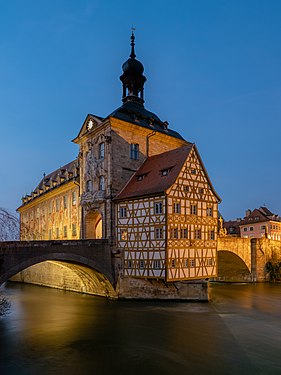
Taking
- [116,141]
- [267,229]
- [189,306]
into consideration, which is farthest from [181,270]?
[267,229]

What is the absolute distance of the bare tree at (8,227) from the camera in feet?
34.4

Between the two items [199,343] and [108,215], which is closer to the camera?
[199,343]

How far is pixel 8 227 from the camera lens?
10.6 meters

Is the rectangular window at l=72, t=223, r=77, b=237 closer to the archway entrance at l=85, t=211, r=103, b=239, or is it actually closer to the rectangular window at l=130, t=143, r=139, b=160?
the archway entrance at l=85, t=211, r=103, b=239

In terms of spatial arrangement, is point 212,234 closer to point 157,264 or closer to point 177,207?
point 177,207

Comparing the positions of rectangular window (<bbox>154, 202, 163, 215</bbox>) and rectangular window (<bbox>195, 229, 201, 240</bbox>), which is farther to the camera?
rectangular window (<bbox>195, 229, 201, 240</bbox>)

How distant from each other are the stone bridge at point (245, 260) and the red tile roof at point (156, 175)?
1465cm

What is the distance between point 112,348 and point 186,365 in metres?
3.66

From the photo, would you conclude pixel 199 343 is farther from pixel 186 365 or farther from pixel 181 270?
pixel 181 270

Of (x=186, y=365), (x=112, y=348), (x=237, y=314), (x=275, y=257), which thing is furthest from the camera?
(x=275, y=257)

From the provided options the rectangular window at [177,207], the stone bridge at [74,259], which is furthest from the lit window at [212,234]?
the stone bridge at [74,259]

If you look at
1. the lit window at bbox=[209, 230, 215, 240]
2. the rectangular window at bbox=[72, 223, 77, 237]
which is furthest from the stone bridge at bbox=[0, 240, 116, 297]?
the lit window at bbox=[209, 230, 215, 240]

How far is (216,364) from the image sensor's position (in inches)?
518

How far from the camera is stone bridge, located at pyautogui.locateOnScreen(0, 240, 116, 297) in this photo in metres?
20.0
